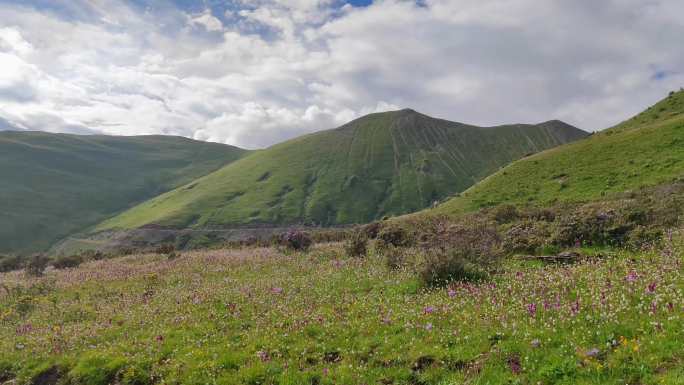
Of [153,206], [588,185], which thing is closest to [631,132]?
[588,185]

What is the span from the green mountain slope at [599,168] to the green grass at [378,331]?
36516 mm

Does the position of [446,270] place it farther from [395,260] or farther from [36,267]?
[36,267]

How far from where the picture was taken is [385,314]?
1230cm

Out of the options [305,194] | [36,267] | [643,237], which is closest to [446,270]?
[643,237]

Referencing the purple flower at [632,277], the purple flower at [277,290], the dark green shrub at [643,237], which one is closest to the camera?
the purple flower at [632,277]

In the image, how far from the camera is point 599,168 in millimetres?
54906

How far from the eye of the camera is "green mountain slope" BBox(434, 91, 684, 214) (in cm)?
4650

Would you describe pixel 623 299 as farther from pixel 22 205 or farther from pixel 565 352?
pixel 22 205

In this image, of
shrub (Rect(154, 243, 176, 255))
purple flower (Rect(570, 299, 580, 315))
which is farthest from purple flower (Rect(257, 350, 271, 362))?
shrub (Rect(154, 243, 176, 255))

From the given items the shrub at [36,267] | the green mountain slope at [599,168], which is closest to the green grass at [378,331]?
the shrub at [36,267]

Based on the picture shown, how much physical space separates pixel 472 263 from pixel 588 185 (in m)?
43.1

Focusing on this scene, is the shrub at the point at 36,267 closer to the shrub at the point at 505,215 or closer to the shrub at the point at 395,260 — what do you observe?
the shrub at the point at 395,260

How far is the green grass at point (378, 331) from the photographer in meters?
8.09

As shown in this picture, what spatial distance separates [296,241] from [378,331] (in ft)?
71.4
